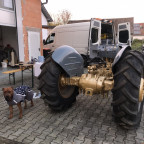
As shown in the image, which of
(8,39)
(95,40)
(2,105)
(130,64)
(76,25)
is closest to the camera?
(130,64)

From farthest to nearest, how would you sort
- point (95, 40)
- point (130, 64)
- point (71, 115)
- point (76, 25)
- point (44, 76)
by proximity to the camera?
point (76, 25)
point (95, 40)
point (71, 115)
point (44, 76)
point (130, 64)

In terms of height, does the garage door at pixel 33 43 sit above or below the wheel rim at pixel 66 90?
above

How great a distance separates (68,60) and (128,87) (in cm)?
133

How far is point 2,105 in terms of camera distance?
4039mm

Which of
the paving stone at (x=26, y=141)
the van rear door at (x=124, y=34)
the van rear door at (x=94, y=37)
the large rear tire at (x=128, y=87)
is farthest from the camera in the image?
the van rear door at (x=124, y=34)

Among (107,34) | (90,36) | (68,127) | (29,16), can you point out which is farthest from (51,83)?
(107,34)

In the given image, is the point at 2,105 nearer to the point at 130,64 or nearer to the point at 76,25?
the point at 130,64

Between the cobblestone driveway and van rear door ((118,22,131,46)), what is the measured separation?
6496 millimetres

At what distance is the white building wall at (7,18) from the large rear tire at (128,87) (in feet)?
26.0

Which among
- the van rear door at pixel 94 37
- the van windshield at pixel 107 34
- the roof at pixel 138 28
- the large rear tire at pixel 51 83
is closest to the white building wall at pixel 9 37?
the van rear door at pixel 94 37

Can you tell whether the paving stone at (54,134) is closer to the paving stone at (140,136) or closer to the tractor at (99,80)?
the tractor at (99,80)

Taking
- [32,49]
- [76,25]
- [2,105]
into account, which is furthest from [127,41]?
[2,105]

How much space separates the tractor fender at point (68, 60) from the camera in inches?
124

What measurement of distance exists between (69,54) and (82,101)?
1.52m
